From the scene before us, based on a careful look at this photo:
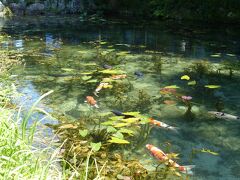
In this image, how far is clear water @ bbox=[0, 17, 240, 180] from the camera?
4043 mm

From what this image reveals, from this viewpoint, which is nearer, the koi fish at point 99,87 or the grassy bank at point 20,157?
the grassy bank at point 20,157

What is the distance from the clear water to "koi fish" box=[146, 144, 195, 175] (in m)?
0.08

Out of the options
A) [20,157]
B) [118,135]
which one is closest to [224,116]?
[118,135]

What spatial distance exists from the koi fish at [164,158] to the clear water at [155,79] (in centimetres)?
8

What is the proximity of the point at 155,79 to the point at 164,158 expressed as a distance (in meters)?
3.32

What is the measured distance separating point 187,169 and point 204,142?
801mm

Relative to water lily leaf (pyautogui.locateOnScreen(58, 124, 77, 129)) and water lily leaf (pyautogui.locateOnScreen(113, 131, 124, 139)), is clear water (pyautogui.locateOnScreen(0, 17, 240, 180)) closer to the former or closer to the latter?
water lily leaf (pyautogui.locateOnScreen(113, 131, 124, 139))

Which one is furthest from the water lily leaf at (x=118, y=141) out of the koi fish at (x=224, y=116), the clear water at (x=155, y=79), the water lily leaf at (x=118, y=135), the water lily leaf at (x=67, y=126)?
the koi fish at (x=224, y=116)

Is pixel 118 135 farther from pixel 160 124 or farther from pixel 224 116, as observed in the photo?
pixel 224 116

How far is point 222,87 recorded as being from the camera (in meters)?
6.29

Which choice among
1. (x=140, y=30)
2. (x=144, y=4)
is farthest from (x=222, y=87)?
(x=144, y=4)

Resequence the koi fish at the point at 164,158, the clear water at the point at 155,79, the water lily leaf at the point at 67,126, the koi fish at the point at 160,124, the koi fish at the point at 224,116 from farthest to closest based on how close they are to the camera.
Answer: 1. the koi fish at the point at 224,116
2. the koi fish at the point at 160,124
3. the water lily leaf at the point at 67,126
4. the clear water at the point at 155,79
5. the koi fish at the point at 164,158

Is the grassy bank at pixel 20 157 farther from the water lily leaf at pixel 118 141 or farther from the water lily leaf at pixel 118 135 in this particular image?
the water lily leaf at pixel 118 135

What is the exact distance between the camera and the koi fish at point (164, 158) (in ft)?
11.2
